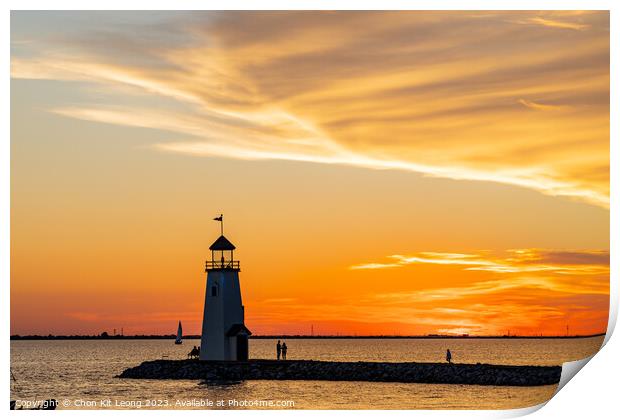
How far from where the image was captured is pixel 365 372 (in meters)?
40.5

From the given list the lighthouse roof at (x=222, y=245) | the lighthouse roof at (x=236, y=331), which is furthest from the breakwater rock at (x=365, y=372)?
the lighthouse roof at (x=222, y=245)

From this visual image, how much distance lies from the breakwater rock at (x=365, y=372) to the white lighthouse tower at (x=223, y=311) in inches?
19.8

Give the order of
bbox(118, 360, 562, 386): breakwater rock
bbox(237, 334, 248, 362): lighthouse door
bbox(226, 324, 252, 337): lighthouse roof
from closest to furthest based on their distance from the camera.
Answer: bbox(118, 360, 562, 386): breakwater rock → bbox(226, 324, 252, 337): lighthouse roof → bbox(237, 334, 248, 362): lighthouse door

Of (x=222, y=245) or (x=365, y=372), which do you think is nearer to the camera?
(x=222, y=245)

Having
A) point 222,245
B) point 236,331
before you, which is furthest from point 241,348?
point 222,245

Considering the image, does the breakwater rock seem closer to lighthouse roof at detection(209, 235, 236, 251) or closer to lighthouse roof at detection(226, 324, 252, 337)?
lighthouse roof at detection(226, 324, 252, 337)

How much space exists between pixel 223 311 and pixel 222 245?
2.16m

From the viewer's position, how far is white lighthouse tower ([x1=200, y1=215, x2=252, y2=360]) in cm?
3781

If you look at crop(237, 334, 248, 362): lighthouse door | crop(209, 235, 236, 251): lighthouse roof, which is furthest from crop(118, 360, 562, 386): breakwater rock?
crop(209, 235, 236, 251): lighthouse roof

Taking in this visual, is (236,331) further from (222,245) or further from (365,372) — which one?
(365,372)

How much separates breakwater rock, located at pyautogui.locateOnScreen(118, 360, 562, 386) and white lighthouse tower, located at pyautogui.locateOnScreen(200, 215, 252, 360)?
504mm

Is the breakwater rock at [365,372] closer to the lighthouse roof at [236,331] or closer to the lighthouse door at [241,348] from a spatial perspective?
the lighthouse door at [241,348]

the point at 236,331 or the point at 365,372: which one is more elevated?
the point at 236,331
